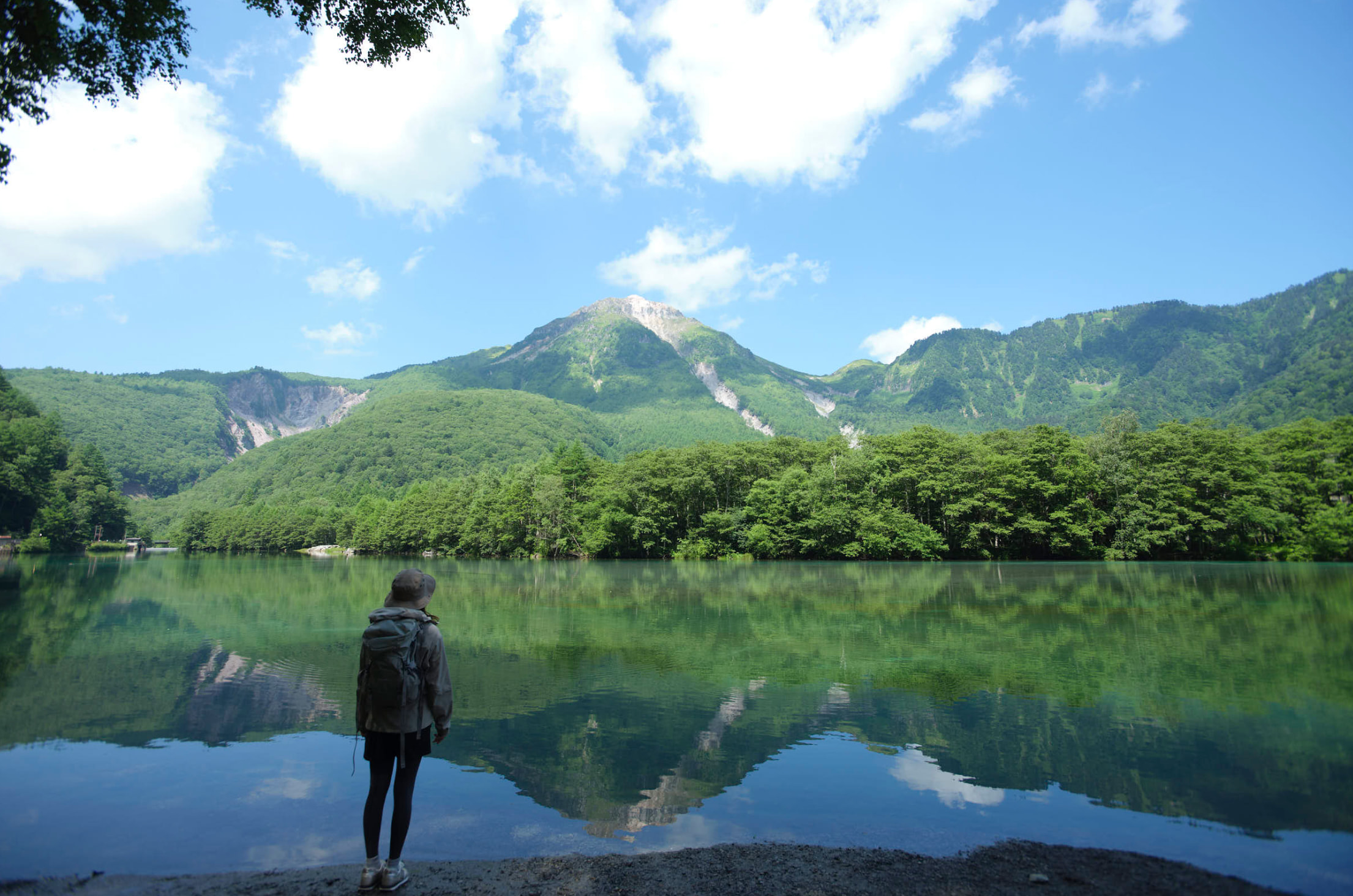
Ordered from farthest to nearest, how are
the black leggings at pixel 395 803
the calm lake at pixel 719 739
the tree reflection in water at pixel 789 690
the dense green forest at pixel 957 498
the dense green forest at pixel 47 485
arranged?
the dense green forest at pixel 47 485 < the dense green forest at pixel 957 498 < the tree reflection in water at pixel 789 690 < the calm lake at pixel 719 739 < the black leggings at pixel 395 803

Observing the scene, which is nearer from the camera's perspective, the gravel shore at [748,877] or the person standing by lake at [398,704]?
the gravel shore at [748,877]

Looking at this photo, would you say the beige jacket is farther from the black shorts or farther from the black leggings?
the black leggings

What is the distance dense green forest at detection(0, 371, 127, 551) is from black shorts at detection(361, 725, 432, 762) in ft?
378

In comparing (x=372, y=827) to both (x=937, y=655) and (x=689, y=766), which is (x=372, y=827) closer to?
(x=689, y=766)

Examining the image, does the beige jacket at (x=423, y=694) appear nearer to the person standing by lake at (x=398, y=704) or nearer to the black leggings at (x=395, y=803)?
the person standing by lake at (x=398, y=704)

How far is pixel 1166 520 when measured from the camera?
58.9 m

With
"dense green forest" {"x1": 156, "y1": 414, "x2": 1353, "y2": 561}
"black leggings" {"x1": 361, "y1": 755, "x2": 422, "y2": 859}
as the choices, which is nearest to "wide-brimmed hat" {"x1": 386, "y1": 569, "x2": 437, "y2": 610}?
"black leggings" {"x1": 361, "y1": 755, "x2": 422, "y2": 859}

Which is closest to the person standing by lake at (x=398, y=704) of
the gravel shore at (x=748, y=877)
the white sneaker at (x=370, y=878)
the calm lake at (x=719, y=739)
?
the white sneaker at (x=370, y=878)

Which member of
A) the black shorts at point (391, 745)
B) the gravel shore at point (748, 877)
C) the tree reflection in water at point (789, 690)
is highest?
the black shorts at point (391, 745)

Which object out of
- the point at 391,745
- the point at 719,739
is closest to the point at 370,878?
the point at 391,745

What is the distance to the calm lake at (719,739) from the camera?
20.9 ft

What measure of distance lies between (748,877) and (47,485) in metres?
130

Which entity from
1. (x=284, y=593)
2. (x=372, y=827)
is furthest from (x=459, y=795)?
(x=284, y=593)

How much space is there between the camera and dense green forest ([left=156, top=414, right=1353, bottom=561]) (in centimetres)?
5788
